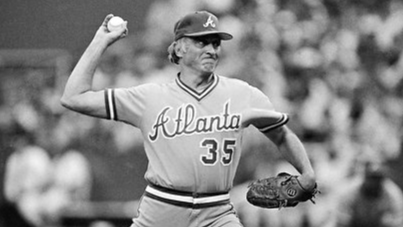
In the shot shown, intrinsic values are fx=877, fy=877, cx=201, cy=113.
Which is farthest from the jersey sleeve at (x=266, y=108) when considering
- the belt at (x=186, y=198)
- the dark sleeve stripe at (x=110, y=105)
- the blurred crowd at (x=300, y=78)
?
the blurred crowd at (x=300, y=78)

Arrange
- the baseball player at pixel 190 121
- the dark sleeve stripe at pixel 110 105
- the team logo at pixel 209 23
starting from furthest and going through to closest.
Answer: the team logo at pixel 209 23 < the dark sleeve stripe at pixel 110 105 < the baseball player at pixel 190 121

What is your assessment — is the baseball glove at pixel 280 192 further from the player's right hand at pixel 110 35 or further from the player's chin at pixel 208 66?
the player's right hand at pixel 110 35

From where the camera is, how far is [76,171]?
25.5 ft

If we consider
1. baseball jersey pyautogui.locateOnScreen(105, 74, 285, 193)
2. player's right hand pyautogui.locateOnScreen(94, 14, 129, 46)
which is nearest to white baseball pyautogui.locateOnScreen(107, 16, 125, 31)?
player's right hand pyautogui.locateOnScreen(94, 14, 129, 46)

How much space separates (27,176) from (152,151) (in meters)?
3.22

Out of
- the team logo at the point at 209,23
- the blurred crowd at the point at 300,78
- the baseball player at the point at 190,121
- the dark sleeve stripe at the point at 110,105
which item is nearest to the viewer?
the baseball player at the point at 190,121

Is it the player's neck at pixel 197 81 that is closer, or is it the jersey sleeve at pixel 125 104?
the jersey sleeve at pixel 125 104

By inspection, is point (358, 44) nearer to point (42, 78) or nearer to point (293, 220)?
point (293, 220)

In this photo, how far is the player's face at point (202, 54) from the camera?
4945 millimetres

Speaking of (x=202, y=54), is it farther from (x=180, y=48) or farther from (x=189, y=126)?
(x=189, y=126)

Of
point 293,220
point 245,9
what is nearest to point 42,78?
point 245,9

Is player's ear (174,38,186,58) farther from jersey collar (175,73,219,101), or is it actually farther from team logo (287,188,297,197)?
team logo (287,188,297,197)

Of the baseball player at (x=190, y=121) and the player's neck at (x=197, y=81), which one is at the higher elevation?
the player's neck at (x=197, y=81)

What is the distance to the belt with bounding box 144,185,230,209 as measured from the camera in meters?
4.77
